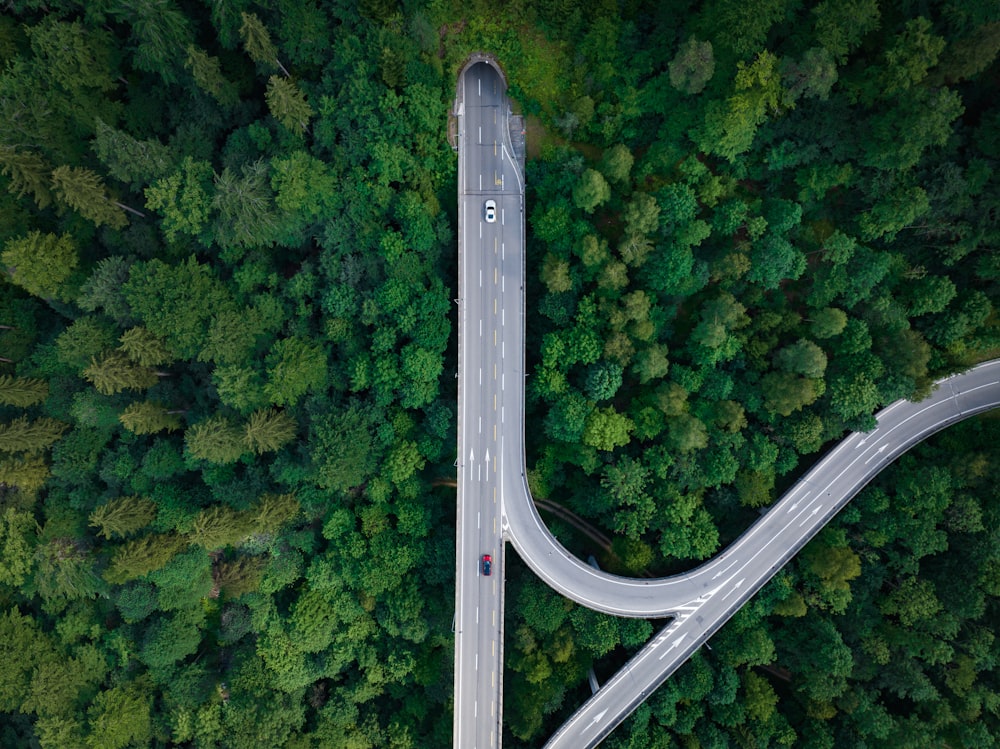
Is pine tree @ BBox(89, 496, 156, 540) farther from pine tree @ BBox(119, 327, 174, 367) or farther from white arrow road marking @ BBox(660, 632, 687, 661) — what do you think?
white arrow road marking @ BBox(660, 632, 687, 661)

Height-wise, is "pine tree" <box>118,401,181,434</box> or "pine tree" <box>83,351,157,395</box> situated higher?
"pine tree" <box>83,351,157,395</box>

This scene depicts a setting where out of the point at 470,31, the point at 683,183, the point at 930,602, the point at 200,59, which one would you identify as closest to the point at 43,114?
the point at 200,59

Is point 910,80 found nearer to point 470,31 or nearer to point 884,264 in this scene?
point 884,264

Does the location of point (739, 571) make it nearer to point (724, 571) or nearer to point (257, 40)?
point (724, 571)

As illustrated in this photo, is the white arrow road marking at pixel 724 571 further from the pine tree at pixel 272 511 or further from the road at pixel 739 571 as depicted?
the pine tree at pixel 272 511

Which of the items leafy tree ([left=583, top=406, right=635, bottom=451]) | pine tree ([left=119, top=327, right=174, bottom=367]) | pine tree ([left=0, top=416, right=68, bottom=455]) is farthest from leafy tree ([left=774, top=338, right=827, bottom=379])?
pine tree ([left=0, top=416, right=68, bottom=455])

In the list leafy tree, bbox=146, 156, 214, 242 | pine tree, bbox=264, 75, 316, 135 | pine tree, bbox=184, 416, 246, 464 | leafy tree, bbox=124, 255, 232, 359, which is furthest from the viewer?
pine tree, bbox=184, 416, 246, 464
